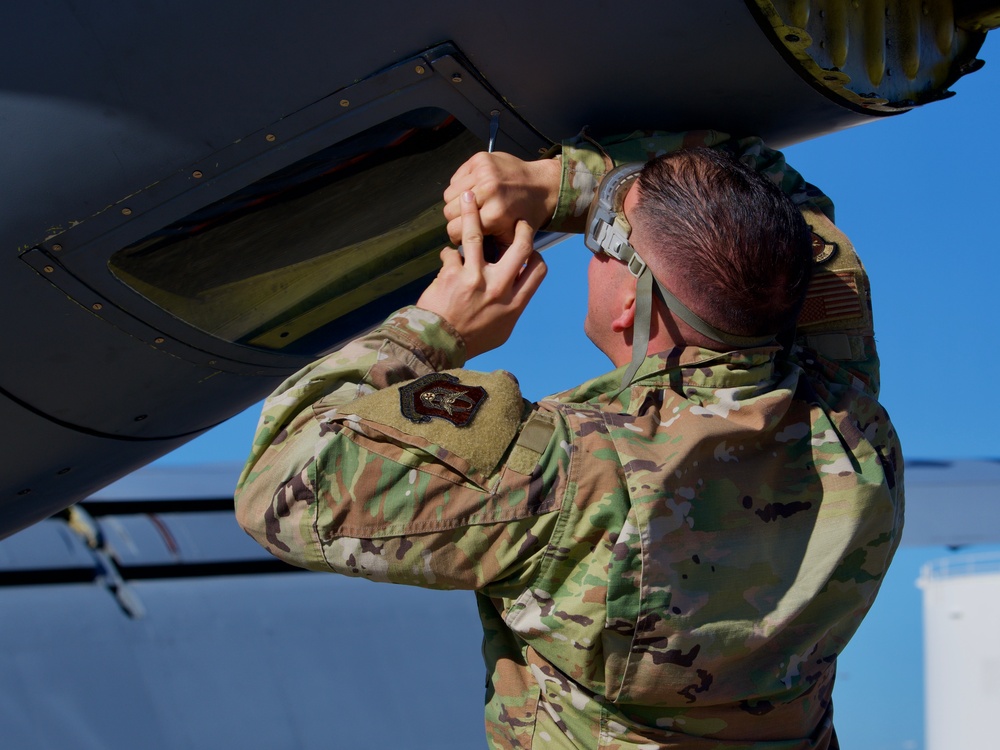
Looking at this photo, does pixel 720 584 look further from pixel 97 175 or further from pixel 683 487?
pixel 97 175

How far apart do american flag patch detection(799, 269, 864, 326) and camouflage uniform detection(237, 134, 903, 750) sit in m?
0.22

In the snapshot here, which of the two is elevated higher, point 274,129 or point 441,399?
point 274,129

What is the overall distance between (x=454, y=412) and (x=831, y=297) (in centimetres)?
92

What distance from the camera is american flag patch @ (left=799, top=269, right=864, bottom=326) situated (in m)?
2.21

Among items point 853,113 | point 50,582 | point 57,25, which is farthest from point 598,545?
point 50,582

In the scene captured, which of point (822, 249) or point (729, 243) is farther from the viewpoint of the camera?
point (822, 249)

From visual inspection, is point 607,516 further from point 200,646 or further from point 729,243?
point 200,646

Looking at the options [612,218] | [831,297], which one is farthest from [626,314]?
[831,297]

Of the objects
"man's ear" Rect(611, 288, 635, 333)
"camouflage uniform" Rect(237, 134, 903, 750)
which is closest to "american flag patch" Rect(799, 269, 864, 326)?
"camouflage uniform" Rect(237, 134, 903, 750)

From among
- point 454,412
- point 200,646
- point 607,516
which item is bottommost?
point 200,646

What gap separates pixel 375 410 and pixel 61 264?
2.58 ft

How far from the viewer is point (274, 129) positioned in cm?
197

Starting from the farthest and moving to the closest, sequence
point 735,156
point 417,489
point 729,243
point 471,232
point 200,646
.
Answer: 1. point 200,646
2. point 735,156
3. point 471,232
4. point 729,243
5. point 417,489

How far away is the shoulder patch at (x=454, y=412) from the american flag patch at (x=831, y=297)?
760 mm
